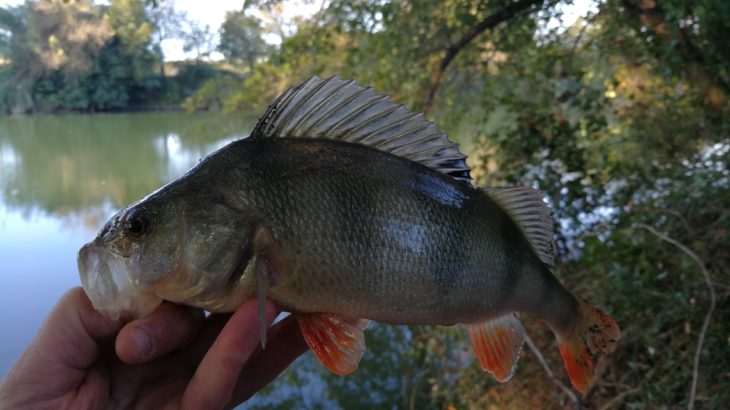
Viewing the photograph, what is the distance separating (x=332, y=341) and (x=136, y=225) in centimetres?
46

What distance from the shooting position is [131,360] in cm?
99

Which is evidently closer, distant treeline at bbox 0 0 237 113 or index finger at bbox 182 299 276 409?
index finger at bbox 182 299 276 409

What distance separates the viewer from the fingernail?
967 mm

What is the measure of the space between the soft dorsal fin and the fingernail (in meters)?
0.46

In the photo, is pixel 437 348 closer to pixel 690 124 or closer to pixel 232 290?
pixel 690 124

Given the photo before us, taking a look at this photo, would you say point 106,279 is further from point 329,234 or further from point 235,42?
point 235,42

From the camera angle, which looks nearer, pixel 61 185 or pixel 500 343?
pixel 500 343

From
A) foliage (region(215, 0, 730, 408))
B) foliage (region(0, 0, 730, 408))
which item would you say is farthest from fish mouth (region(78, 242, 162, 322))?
foliage (region(215, 0, 730, 408))

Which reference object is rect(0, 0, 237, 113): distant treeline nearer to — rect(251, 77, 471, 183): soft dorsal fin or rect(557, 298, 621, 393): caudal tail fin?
rect(251, 77, 471, 183): soft dorsal fin

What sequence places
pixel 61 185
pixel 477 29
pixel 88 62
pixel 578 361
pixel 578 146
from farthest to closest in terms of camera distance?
pixel 88 62, pixel 61 185, pixel 477 29, pixel 578 146, pixel 578 361

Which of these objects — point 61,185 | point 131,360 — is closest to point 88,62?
point 61,185

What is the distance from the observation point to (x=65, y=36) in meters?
17.3

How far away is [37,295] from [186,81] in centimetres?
1641

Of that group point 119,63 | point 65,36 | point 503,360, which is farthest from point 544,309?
point 119,63
